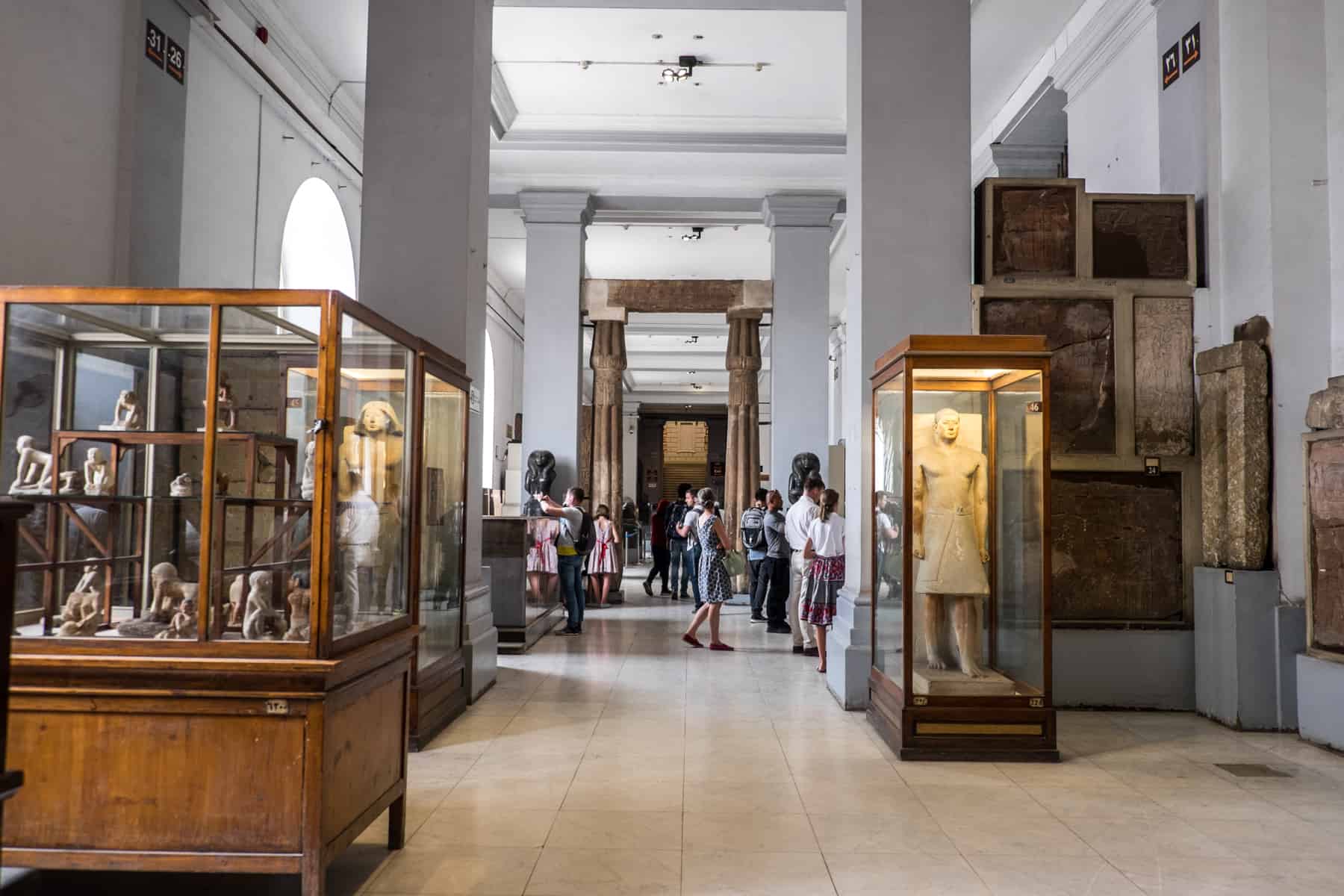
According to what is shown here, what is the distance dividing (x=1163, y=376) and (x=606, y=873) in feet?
17.7

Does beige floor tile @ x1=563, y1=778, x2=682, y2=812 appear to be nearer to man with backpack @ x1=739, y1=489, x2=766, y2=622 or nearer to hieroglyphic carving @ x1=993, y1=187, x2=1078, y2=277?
hieroglyphic carving @ x1=993, y1=187, x2=1078, y2=277

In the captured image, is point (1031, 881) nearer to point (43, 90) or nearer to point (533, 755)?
point (533, 755)

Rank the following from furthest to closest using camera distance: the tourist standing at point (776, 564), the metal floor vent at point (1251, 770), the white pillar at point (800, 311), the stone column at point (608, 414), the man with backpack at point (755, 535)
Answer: the stone column at point (608, 414) → the white pillar at point (800, 311) → the man with backpack at point (755, 535) → the tourist standing at point (776, 564) → the metal floor vent at point (1251, 770)

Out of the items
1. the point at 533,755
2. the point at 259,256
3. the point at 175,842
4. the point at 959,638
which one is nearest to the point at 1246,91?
the point at 959,638

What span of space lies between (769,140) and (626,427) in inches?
815

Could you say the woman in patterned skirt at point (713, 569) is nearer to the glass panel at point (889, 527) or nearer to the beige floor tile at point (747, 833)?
the glass panel at point (889, 527)

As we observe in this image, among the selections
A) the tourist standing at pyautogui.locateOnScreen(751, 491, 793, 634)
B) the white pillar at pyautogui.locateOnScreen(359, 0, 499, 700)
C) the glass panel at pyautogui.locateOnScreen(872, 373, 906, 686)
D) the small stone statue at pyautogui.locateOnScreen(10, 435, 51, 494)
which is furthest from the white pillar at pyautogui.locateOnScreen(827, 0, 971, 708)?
the small stone statue at pyautogui.locateOnScreen(10, 435, 51, 494)

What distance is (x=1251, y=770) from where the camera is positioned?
5.27 meters

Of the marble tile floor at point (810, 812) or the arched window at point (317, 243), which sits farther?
the arched window at point (317, 243)

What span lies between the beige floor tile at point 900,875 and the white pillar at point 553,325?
967cm

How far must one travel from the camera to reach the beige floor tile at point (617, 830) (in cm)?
396

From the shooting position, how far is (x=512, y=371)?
22125 millimetres

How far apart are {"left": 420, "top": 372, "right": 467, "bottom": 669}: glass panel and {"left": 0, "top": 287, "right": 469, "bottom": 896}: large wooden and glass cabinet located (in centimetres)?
184

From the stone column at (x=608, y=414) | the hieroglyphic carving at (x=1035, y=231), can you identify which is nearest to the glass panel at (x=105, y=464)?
the hieroglyphic carving at (x=1035, y=231)
